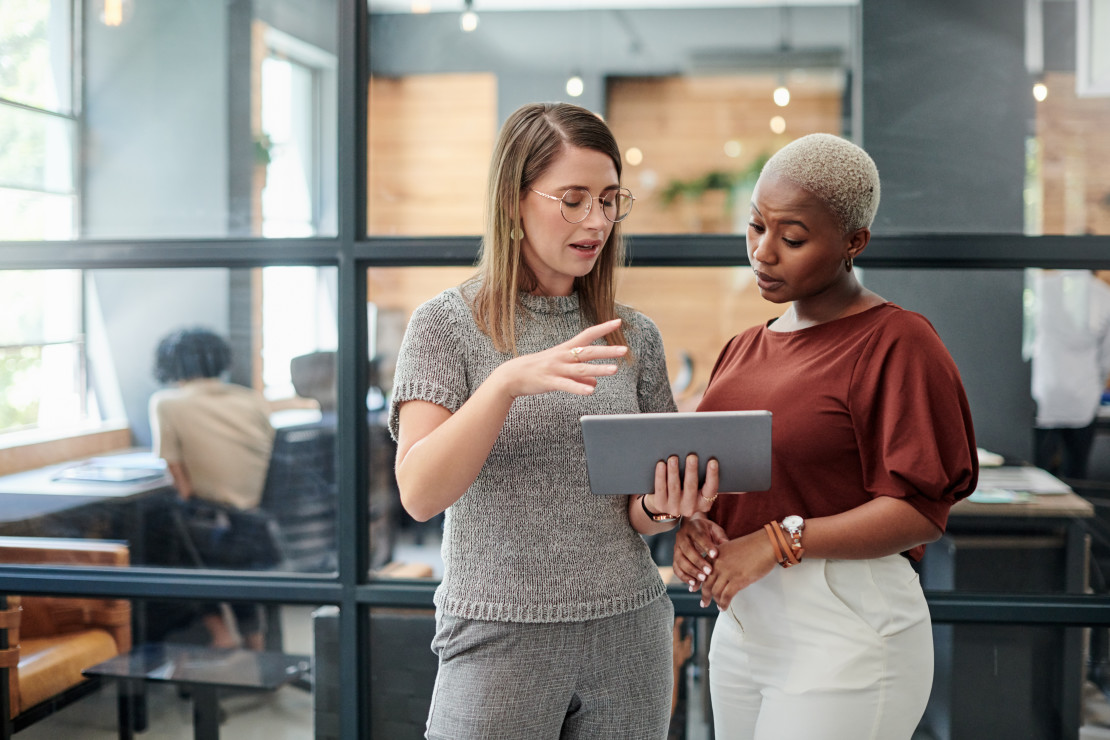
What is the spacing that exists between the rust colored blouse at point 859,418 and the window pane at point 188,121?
4.16ft

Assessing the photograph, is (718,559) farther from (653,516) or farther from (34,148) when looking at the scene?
(34,148)

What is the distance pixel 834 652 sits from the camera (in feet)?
3.67

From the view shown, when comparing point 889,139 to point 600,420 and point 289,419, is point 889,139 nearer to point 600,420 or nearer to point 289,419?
point 600,420

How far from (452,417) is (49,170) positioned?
1.53 meters

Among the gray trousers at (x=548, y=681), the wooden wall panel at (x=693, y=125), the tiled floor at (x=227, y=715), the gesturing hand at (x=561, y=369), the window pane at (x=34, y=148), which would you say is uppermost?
the wooden wall panel at (x=693, y=125)

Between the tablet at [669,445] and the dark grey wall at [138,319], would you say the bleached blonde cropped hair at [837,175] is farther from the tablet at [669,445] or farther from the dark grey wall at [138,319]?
the dark grey wall at [138,319]

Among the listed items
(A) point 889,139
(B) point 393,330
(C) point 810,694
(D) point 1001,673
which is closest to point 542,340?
(C) point 810,694

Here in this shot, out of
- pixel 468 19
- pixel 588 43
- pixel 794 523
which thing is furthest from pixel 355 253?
pixel 588 43

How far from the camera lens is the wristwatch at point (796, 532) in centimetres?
112

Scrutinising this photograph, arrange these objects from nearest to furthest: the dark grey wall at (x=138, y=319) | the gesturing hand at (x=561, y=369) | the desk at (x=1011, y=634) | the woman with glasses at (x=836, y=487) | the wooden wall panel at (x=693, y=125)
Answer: the gesturing hand at (x=561, y=369)
the woman with glasses at (x=836, y=487)
the desk at (x=1011, y=634)
the dark grey wall at (x=138, y=319)
the wooden wall panel at (x=693, y=125)

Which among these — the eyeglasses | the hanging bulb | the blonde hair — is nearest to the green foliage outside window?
the hanging bulb

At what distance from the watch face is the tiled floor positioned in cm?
121

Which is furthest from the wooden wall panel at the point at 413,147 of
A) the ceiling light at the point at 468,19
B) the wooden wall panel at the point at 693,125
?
the wooden wall panel at the point at 693,125

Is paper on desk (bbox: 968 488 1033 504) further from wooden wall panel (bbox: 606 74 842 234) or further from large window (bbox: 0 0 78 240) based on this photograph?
wooden wall panel (bbox: 606 74 842 234)
